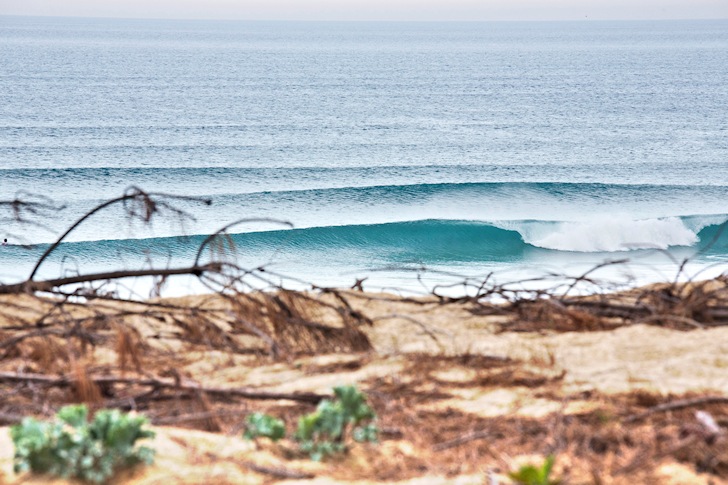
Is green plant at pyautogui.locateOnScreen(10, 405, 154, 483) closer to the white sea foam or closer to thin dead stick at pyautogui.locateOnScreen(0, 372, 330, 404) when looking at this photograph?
thin dead stick at pyautogui.locateOnScreen(0, 372, 330, 404)

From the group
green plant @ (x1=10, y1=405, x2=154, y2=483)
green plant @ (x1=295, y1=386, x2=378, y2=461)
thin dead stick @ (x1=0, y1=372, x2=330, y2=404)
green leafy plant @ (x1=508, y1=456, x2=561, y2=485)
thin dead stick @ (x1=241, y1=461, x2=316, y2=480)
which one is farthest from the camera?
thin dead stick @ (x1=0, y1=372, x2=330, y2=404)

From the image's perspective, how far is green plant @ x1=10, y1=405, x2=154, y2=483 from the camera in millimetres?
2344

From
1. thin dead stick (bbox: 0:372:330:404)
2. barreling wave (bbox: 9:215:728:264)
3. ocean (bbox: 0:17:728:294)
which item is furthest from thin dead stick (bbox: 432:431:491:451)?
barreling wave (bbox: 9:215:728:264)

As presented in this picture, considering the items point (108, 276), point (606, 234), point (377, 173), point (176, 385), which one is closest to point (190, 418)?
point (176, 385)

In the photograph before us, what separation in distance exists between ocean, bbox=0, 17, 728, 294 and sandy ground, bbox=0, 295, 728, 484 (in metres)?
0.86

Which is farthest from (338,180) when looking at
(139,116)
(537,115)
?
(537,115)

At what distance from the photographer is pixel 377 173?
2039 centimetres

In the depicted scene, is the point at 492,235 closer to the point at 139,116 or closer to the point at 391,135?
the point at 391,135

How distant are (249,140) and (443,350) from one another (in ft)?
70.8

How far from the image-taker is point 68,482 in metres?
2.34

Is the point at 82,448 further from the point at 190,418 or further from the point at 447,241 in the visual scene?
the point at 447,241

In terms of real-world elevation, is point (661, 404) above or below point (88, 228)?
above

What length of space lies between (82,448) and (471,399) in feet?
4.93

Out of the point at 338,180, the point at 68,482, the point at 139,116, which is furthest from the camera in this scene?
the point at 139,116
